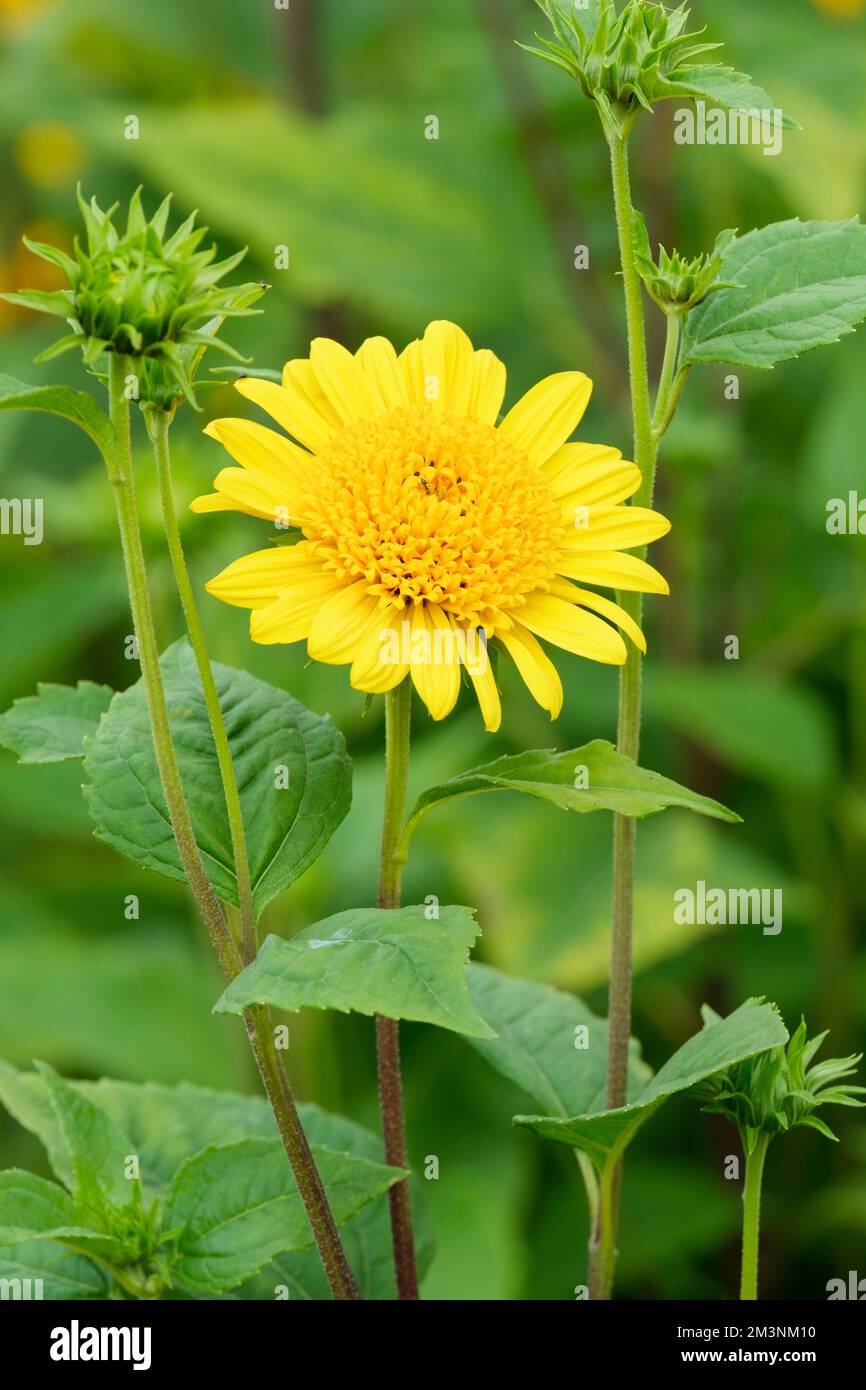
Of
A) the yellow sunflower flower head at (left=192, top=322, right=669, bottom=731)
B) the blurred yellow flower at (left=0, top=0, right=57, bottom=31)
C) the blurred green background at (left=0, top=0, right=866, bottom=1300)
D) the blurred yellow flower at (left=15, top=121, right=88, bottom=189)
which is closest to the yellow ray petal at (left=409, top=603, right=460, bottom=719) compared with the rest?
the yellow sunflower flower head at (left=192, top=322, right=669, bottom=731)

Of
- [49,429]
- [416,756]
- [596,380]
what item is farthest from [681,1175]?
[49,429]

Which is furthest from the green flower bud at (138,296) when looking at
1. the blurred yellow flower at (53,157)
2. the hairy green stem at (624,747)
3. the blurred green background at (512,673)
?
the blurred yellow flower at (53,157)

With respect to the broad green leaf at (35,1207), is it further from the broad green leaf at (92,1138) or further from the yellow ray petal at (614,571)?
the yellow ray petal at (614,571)

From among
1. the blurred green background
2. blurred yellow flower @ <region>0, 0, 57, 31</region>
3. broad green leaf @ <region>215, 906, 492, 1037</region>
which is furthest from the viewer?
blurred yellow flower @ <region>0, 0, 57, 31</region>

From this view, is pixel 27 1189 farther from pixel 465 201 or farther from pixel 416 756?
pixel 465 201

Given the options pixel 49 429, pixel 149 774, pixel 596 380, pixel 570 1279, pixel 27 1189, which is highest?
pixel 49 429

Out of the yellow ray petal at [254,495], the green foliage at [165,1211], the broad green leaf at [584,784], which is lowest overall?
the green foliage at [165,1211]

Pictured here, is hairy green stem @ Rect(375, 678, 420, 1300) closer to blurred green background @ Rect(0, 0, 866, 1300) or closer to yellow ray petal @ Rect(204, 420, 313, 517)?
yellow ray petal @ Rect(204, 420, 313, 517)
